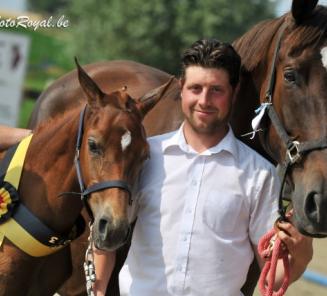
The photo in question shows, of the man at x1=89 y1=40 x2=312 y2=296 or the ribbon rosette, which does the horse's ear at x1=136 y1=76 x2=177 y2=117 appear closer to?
the man at x1=89 y1=40 x2=312 y2=296

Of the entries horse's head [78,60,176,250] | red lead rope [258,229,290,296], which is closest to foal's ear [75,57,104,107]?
horse's head [78,60,176,250]

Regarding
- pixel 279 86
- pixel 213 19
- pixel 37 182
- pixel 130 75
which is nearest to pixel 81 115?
pixel 37 182

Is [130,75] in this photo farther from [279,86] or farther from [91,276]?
[91,276]

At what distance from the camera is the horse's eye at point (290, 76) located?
2.51 m

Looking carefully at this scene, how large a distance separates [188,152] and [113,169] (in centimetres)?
35

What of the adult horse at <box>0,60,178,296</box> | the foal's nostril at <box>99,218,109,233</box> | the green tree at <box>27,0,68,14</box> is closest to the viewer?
the foal's nostril at <box>99,218,109,233</box>

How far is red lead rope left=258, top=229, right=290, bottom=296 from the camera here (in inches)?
86.7

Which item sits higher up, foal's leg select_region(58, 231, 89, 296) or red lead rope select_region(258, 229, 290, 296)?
red lead rope select_region(258, 229, 290, 296)

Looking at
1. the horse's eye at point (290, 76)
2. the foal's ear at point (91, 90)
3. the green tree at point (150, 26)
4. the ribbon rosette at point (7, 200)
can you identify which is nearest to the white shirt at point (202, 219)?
the horse's eye at point (290, 76)

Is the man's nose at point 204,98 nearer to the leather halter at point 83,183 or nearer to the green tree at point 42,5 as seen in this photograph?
the leather halter at point 83,183

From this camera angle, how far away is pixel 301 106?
2463 mm

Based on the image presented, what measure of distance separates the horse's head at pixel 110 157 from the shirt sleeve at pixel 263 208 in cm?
48

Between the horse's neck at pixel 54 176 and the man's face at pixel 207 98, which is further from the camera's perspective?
the horse's neck at pixel 54 176

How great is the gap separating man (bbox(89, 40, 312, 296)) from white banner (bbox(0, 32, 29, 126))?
8631 mm
